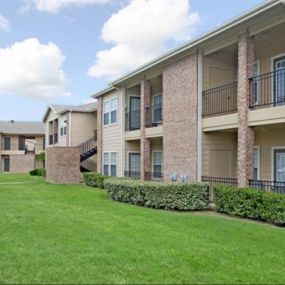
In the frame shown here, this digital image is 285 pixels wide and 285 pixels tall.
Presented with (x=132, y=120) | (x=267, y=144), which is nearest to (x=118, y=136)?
(x=132, y=120)

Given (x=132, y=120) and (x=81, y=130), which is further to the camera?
(x=81, y=130)

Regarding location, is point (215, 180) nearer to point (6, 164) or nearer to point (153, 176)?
point (153, 176)

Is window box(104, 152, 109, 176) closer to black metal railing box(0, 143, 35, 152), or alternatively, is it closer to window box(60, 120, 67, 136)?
window box(60, 120, 67, 136)

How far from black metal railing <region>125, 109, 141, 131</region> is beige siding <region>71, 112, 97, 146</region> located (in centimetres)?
964

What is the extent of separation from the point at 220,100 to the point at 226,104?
0.35 m

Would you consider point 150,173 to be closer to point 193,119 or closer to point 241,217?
point 193,119

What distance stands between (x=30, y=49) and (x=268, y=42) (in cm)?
1927

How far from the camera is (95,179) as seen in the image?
81.1 ft

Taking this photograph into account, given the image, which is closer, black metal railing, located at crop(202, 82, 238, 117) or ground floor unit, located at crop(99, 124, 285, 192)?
ground floor unit, located at crop(99, 124, 285, 192)

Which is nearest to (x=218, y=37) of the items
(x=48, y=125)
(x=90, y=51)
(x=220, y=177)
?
(x=220, y=177)

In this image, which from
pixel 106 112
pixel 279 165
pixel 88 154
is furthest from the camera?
pixel 88 154

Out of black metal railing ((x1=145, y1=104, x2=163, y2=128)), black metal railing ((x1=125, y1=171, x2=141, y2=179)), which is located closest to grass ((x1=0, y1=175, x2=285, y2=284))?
black metal railing ((x1=145, y1=104, x2=163, y2=128))

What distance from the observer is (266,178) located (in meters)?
16.3

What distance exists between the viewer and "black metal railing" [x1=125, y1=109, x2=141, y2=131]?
80.8ft
